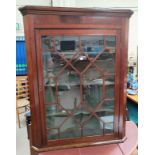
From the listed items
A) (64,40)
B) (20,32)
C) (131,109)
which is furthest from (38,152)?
(20,32)

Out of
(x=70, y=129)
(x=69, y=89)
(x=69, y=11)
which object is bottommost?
(x=70, y=129)

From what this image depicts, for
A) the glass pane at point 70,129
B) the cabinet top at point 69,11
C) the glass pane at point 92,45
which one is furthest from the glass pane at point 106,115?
the cabinet top at point 69,11

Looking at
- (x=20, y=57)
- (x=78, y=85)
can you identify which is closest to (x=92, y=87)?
(x=78, y=85)

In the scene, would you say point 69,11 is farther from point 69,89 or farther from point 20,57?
point 20,57

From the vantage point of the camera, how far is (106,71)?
3.19ft

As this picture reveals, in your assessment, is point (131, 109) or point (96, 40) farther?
point (131, 109)

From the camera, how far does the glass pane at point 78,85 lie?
90cm

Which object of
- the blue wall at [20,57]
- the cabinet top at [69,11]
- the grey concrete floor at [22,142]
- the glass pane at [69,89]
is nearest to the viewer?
the cabinet top at [69,11]

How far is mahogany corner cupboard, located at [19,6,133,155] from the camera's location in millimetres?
861

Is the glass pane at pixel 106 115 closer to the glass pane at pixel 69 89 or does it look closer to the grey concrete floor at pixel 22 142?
the glass pane at pixel 69 89

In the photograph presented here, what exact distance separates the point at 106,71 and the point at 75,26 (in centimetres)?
29

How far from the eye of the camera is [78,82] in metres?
0.95

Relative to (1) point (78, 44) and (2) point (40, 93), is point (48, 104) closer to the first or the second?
(2) point (40, 93)

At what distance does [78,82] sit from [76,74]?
1.8 inches
